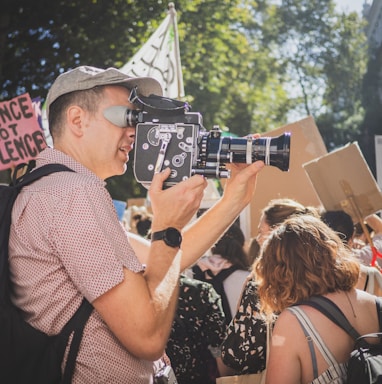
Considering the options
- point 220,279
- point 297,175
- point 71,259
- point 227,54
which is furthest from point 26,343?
point 227,54

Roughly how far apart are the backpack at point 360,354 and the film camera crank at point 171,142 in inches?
27.2

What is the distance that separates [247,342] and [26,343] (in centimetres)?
145

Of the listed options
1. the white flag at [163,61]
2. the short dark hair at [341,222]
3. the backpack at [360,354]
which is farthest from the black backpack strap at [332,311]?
the white flag at [163,61]

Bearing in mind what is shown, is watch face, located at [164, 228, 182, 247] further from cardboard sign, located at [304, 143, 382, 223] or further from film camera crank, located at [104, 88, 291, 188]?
cardboard sign, located at [304, 143, 382, 223]

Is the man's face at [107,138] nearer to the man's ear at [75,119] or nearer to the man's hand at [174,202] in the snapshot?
the man's ear at [75,119]

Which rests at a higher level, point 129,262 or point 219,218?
point 129,262

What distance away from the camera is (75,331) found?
1.49m

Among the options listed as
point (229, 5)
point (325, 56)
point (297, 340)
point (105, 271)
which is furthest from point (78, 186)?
point (325, 56)

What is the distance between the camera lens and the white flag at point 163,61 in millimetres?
5457

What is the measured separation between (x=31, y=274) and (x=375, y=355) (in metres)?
1.22

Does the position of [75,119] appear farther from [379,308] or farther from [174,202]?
[379,308]

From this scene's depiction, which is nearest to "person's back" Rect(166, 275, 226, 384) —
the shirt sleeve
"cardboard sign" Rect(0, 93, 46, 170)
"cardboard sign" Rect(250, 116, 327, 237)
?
the shirt sleeve

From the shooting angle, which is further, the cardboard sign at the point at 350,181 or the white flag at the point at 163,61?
the white flag at the point at 163,61

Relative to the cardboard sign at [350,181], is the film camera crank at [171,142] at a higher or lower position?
higher
